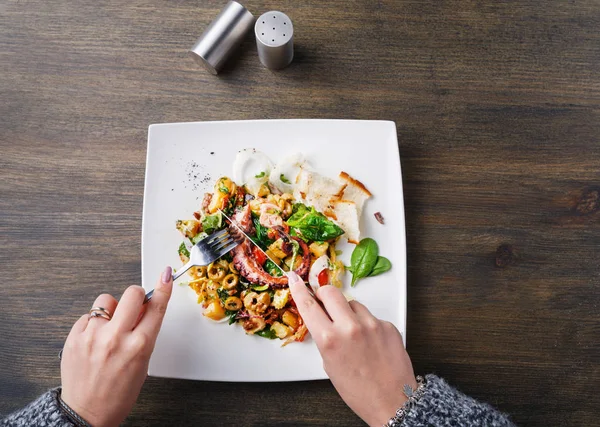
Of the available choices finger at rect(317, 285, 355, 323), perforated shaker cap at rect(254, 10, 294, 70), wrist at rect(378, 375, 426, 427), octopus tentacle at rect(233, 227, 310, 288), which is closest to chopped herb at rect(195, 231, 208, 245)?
octopus tentacle at rect(233, 227, 310, 288)

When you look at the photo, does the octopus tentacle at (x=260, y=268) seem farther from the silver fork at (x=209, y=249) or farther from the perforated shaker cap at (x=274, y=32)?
the perforated shaker cap at (x=274, y=32)

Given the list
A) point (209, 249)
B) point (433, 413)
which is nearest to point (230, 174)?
point (209, 249)

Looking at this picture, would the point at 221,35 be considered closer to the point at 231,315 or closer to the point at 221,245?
the point at 221,245

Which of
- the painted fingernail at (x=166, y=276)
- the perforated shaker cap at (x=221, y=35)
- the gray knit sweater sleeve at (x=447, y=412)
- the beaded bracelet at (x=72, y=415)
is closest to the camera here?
the gray knit sweater sleeve at (x=447, y=412)

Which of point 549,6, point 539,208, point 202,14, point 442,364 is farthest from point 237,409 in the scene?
point 549,6

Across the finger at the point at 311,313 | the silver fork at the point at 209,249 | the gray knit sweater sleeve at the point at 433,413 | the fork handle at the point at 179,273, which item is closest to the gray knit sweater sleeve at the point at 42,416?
the gray knit sweater sleeve at the point at 433,413
